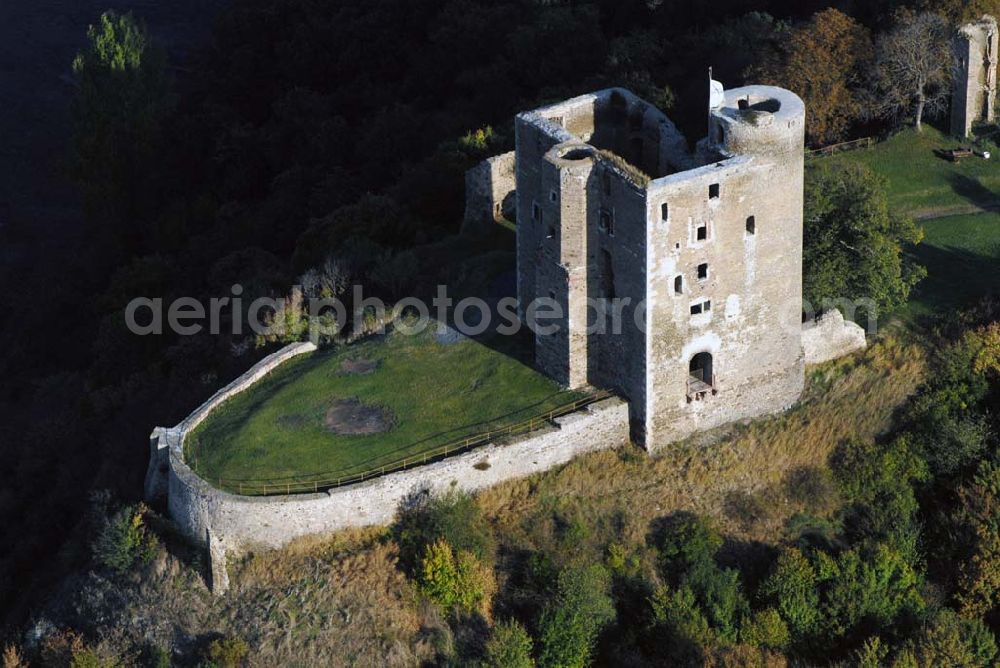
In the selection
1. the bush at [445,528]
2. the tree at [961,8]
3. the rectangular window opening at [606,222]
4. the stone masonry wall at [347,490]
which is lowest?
the bush at [445,528]

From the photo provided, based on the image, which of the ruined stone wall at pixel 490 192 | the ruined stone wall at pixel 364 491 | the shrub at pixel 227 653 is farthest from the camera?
the ruined stone wall at pixel 490 192

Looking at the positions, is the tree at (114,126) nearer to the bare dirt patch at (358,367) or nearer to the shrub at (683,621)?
the bare dirt patch at (358,367)

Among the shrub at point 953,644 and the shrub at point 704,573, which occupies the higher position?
the shrub at point 704,573

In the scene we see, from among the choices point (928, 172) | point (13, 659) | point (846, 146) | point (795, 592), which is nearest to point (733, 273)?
point (795, 592)

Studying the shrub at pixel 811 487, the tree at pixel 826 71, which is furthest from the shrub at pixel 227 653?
the tree at pixel 826 71

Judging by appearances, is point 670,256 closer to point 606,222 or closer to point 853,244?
point 606,222

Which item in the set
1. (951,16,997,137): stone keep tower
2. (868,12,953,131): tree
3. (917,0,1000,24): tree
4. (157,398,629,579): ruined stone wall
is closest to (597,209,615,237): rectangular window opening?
(157,398,629,579): ruined stone wall
